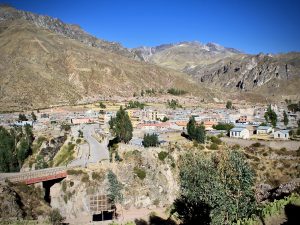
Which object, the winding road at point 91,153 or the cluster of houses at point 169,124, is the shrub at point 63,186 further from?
the cluster of houses at point 169,124

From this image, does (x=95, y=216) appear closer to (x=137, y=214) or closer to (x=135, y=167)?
(x=137, y=214)

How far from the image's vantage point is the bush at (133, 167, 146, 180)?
161ft

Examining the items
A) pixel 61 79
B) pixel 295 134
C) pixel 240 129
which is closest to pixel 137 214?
pixel 240 129

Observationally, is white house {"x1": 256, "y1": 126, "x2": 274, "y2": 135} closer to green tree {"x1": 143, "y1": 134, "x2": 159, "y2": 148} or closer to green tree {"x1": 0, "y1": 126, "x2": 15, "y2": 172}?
green tree {"x1": 143, "y1": 134, "x2": 159, "y2": 148}

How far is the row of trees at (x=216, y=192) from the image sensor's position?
76.8 ft

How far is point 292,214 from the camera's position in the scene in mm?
25953

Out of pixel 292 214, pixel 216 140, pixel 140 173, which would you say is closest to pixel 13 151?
pixel 140 173

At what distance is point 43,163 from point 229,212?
44201 mm

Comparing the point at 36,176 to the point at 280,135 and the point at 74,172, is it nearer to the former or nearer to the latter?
the point at 74,172

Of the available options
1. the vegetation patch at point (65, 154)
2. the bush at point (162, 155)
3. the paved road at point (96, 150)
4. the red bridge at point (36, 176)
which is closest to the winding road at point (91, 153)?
the paved road at point (96, 150)

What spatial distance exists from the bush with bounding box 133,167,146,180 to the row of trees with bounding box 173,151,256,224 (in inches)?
927

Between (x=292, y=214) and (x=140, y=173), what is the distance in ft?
85.8

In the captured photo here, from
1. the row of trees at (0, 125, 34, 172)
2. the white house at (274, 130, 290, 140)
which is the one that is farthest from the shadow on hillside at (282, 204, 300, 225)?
the white house at (274, 130, 290, 140)

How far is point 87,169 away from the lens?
47156 mm
